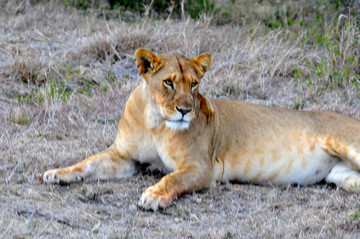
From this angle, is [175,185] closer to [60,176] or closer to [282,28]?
[60,176]

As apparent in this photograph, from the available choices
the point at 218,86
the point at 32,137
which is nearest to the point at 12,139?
the point at 32,137

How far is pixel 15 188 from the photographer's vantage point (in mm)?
3846

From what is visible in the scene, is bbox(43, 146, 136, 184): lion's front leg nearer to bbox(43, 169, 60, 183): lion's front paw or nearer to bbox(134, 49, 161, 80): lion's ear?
bbox(43, 169, 60, 183): lion's front paw

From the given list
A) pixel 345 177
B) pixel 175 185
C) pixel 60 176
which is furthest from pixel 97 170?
pixel 345 177

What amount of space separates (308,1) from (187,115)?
6.84 metres

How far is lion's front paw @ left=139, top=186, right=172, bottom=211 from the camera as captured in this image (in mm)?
3697

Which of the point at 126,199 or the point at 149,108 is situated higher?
the point at 149,108

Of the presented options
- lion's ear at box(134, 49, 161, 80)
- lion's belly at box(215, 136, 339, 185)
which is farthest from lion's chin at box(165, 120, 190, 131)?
lion's belly at box(215, 136, 339, 185)

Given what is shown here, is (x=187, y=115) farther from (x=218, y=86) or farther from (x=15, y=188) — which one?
(x=218, y=86)

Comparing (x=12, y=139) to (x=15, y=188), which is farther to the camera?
(x=12, y=139)

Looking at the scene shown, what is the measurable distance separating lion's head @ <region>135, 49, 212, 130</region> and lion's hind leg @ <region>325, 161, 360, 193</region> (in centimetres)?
112

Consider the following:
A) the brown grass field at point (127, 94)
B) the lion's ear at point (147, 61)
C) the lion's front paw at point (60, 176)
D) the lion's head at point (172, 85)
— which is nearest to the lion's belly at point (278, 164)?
the brown grass field at point (127, 94)

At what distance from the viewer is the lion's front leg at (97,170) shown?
13.3 ft

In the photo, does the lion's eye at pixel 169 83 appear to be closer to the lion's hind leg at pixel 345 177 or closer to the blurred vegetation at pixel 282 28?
the lion's hind leg at pixel 345 177
